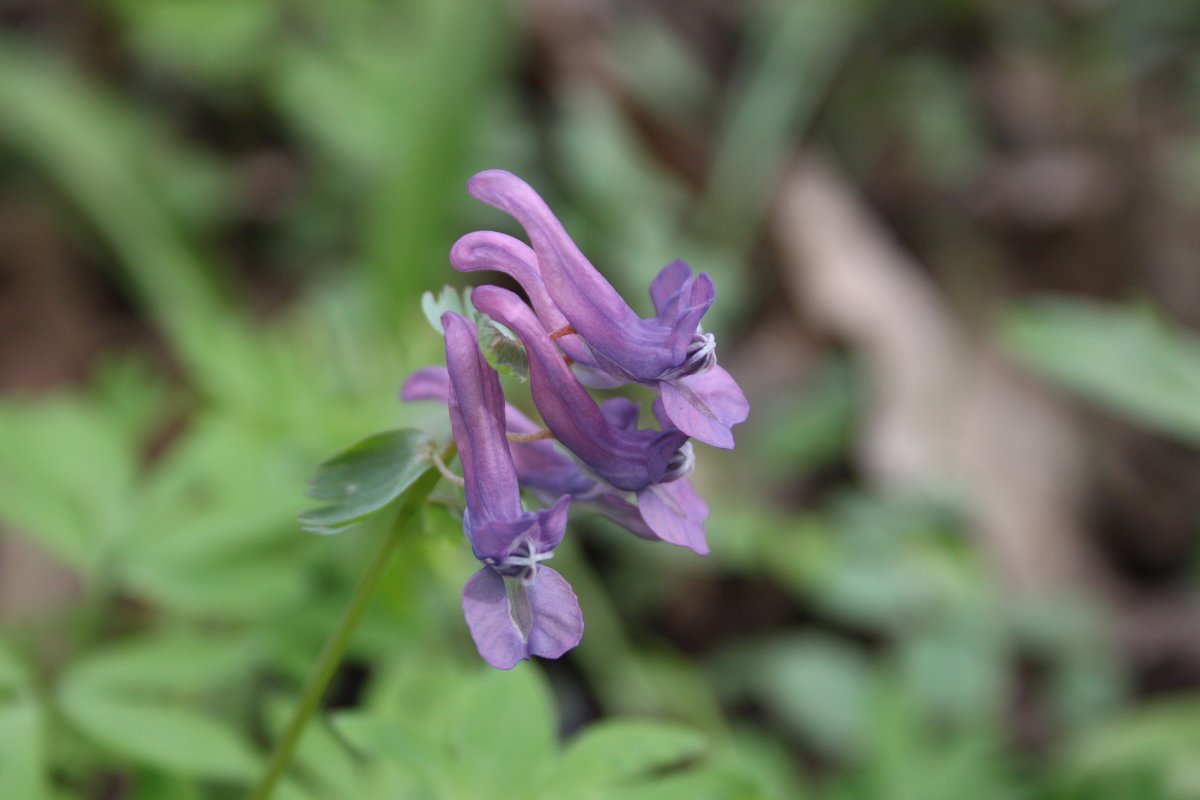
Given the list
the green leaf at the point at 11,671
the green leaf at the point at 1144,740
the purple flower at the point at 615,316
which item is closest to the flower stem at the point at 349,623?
the purple flower at the point at 615,316

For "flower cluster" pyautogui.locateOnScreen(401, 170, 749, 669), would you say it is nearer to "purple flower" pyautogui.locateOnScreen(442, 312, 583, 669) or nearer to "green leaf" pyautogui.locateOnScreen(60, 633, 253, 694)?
"purple flower" pyautogui.locateOnScreen(442, 312, 583, 669)

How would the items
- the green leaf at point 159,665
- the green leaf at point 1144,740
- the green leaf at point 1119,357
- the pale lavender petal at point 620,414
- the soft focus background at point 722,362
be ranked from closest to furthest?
the pale lavender petal at point 620,414 → the green leaf at point 159,665 → the soft focus background at point 722,362 → the green leaf at point 1119,357 → the green leaf at point 1144,740

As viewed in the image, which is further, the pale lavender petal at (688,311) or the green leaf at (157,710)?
the green leaf at (157,710)

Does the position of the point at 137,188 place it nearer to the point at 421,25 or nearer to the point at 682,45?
the point at 421,25

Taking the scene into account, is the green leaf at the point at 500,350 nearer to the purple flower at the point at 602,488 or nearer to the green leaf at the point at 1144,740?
the purple flower at the point at 602,488

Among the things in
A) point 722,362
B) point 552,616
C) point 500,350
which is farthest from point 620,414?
point 722,362

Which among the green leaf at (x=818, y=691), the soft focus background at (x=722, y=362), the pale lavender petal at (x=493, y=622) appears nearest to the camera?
the pale lavender petal at (x=493, y=622)
